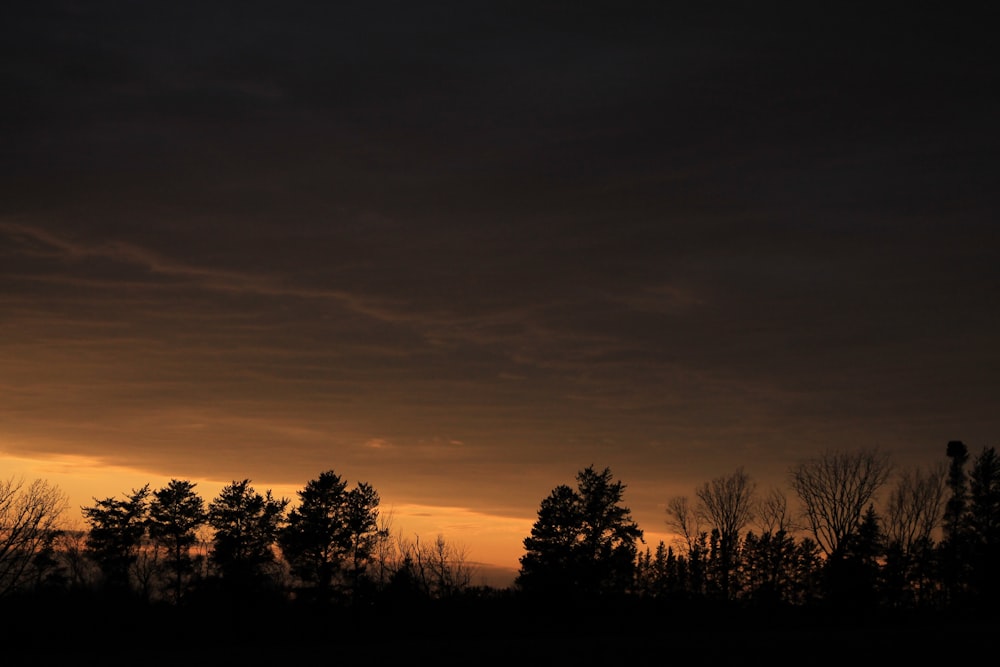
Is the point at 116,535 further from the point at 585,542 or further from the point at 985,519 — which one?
the point at 985,519

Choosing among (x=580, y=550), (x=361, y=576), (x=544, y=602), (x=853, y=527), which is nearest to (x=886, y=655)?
(x=544, y=602)

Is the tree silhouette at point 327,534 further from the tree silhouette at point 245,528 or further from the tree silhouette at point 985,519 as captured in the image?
the tree silhouette at point 985,519

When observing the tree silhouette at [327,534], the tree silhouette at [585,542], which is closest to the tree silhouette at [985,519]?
the tree silhouette at [585,542]

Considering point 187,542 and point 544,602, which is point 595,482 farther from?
point 187,542

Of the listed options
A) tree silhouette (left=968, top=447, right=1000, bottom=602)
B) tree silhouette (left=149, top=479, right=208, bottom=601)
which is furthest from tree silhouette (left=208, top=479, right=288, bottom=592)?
tree silhouette (left=968, top=447, right=1000, bottom=602)

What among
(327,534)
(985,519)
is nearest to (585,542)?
(327,534)

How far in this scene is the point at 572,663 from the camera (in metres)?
32.6

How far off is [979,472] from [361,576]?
6707cm

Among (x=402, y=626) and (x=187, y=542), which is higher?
(x=187, y=542)

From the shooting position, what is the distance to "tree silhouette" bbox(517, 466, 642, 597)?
249 feet

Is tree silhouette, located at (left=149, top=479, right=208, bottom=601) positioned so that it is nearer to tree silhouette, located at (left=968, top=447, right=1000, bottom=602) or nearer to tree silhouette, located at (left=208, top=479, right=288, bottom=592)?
tree silhouette, located at (left=208, top=479, right=288, bottom=592)

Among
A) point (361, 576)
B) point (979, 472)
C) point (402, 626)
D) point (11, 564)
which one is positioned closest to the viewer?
point (402, 626)

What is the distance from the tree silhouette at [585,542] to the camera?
76.0 metres

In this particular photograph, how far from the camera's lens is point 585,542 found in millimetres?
80062
